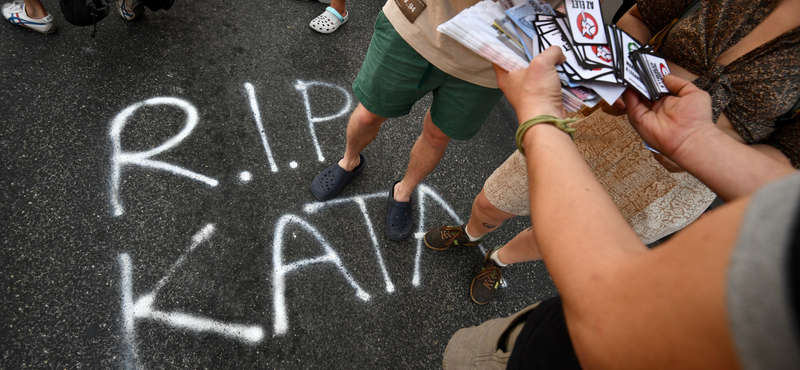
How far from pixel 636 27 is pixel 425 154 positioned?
0.91 m

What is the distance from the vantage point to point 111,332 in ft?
4.70

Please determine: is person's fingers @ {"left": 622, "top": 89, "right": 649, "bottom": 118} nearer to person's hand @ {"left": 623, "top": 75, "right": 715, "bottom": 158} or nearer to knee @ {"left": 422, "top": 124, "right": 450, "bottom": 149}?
person's hand @ {"left": 623, "top": 75, "right": 715, "bottom": 158}

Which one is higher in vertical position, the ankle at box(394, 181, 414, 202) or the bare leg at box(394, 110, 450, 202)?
the bare leg at box(394, 110, 450, 202)

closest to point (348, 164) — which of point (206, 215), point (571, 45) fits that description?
point (206, 215)

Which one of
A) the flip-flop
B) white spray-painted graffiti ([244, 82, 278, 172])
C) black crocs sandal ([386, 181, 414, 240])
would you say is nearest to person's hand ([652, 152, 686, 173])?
black crocs sandal ([386, 181, 414, 240])

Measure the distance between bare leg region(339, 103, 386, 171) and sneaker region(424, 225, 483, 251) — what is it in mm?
575

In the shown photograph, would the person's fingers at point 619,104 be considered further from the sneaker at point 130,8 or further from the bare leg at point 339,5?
the sneaker at point 130,8

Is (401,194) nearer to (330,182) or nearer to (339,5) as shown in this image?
(330,182)

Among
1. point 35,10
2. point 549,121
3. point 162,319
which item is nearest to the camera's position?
point 549,121

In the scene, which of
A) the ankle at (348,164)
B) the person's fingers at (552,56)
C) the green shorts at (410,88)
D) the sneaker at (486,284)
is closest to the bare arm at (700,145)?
the person's fingers at (552,56)

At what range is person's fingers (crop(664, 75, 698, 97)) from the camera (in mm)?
876

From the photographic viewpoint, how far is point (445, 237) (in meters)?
1.89

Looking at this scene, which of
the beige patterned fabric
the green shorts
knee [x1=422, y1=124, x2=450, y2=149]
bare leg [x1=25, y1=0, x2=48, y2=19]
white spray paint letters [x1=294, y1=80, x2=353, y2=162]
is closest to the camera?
the beige patterned fabric

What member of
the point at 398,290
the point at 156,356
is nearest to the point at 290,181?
the point at 398,290
